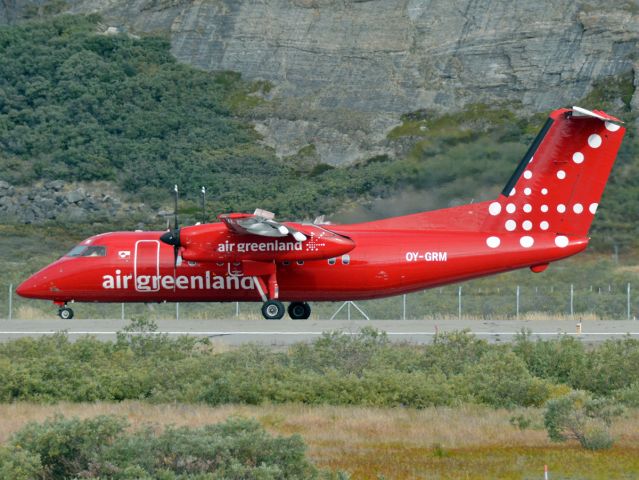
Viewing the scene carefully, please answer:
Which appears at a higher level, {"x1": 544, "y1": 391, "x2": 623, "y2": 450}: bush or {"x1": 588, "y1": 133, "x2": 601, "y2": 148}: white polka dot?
{"x1": 588, "y1": 133, "x2": 601, "y2": 148}: white polka dot

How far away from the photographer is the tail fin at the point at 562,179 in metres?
32.9

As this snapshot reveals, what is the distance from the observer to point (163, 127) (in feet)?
235

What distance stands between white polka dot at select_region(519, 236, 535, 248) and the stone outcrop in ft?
104

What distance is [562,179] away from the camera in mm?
33250

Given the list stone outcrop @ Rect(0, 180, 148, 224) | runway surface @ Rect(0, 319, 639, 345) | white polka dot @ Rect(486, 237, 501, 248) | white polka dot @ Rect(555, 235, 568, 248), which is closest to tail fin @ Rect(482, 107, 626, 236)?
white polka dot @ Rect(555, 235, 568, 248)

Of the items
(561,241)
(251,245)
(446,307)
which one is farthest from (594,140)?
(446,307)

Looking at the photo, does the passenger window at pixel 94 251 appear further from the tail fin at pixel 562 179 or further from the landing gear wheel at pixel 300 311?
the tail fin at pixel 562 179

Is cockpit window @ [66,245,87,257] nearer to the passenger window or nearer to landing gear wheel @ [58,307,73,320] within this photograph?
the passenger window

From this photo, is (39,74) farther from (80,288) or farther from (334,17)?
(80,288)

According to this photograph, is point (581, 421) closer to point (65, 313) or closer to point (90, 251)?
point (90, 251)

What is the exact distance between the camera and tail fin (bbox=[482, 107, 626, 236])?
3291 centimetres

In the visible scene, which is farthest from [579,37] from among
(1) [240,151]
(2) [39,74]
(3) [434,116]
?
(2) [39,74]

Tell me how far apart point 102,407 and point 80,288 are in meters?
14.0

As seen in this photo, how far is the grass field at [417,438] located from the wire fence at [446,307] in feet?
57.1
